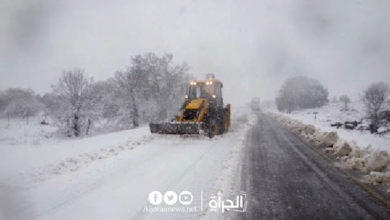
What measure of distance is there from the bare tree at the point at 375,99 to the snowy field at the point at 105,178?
3522 cm

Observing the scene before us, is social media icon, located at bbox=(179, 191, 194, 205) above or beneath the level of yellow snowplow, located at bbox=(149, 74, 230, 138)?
beneath

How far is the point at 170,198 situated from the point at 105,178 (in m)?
2.32

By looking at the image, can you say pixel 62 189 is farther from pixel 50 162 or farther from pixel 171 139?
pixel 171 139

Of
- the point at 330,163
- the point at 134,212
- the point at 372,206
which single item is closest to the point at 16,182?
the point at 134,212

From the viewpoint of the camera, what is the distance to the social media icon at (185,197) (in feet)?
15.9

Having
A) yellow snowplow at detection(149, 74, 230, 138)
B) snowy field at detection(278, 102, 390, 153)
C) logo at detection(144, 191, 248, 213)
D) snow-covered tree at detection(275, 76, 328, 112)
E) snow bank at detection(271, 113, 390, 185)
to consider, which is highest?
snow-covered tree at detection(275, 76, 328, 112)

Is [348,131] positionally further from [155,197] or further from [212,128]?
[155,197]

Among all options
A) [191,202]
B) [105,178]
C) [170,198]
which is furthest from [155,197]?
[105,178]

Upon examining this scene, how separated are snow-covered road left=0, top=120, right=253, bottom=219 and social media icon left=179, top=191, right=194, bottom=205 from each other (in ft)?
0.44

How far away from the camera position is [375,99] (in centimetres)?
3525

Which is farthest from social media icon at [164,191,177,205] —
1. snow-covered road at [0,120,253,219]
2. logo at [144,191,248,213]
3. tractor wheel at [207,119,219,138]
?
tractor wheel at [207,119,219,138]

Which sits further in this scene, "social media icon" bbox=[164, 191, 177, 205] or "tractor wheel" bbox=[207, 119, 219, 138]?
"tractor wheel" bbox=[207, 119, 219, 138]

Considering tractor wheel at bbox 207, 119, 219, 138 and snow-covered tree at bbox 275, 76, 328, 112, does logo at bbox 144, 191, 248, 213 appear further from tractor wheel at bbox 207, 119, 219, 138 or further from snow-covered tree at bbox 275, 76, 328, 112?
snow-covered tree at bbox 275, 76, 328, 112

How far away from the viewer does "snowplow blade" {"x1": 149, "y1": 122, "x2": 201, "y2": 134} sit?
40.0 feet
